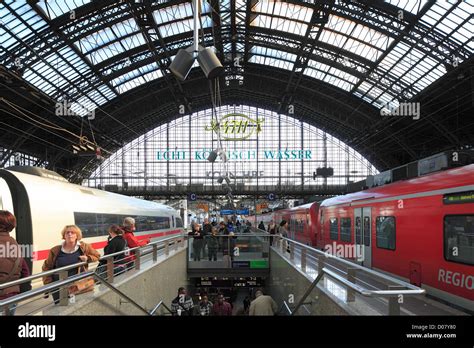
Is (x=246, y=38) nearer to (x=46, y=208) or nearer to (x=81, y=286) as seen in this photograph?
(x=46, y=208)

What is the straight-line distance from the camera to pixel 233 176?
33344 mm

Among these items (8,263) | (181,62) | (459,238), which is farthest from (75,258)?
(459,238)

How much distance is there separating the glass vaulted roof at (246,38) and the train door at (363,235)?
14.2 metres

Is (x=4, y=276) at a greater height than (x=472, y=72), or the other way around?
(x=472, y=72)

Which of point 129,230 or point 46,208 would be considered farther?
point 46,208

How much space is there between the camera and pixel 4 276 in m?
4.45

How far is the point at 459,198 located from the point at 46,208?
949 centimetres

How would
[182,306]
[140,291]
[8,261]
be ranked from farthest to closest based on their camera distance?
[182,306] → [140,291] → [8,261]

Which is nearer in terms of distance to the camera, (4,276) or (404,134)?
(4,276)

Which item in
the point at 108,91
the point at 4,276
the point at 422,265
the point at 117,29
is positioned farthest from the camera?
the point at 108,91

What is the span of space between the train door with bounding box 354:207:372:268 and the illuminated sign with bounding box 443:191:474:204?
484 centimetres
